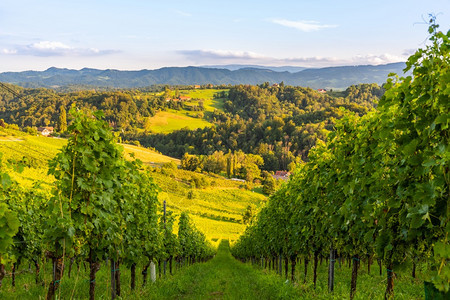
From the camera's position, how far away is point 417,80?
3398 millimetres

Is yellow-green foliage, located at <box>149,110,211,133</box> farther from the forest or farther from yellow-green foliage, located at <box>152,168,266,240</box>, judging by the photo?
yellow-green foliage, located at <box>152,168,266,240</box>

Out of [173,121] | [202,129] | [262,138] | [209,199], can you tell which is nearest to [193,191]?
[209,199]

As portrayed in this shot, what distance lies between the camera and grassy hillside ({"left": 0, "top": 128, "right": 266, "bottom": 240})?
166 ft

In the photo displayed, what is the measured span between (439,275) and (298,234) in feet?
25.5

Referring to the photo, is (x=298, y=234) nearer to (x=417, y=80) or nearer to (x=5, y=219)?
(x=417, y=80)

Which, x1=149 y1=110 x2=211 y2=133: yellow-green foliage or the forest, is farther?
x1=149 y1=110 x2=211 y2=133: yellow-green foliage

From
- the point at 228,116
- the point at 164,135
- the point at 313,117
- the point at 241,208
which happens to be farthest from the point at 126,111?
the point at 241,208

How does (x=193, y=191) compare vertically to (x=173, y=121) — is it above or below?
below

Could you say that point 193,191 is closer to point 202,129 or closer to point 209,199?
point 209,199

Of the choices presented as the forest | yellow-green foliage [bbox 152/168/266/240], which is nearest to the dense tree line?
the forest

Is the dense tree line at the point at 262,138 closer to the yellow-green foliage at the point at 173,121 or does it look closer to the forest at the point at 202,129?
the forest at the point at 202,129

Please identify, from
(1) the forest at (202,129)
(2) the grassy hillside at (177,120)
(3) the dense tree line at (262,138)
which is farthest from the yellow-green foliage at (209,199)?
(2) the grassy hillside at (177,120)

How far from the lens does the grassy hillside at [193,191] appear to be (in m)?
50.6

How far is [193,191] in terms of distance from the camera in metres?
73.8
